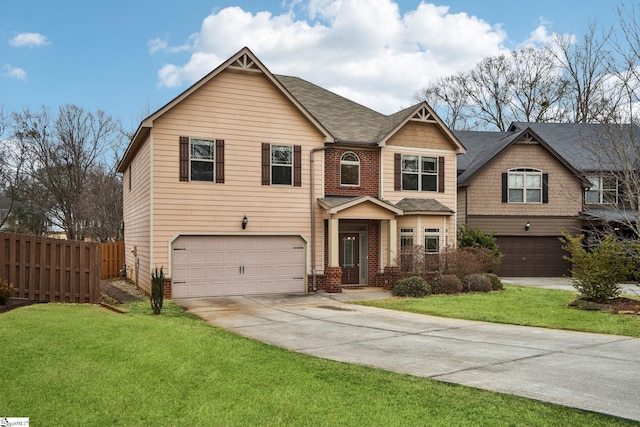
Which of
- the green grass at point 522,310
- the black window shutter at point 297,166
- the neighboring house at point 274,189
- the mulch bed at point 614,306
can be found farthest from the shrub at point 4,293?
the mulch bed at point 614,306

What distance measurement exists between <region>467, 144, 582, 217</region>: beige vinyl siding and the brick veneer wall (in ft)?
25.1

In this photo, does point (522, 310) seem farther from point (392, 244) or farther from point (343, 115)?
point (343, 115)

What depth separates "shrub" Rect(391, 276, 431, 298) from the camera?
58.5 feet

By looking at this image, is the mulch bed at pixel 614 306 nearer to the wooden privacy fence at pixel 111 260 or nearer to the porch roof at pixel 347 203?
the porch roof at pixel 347 203

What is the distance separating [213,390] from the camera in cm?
609

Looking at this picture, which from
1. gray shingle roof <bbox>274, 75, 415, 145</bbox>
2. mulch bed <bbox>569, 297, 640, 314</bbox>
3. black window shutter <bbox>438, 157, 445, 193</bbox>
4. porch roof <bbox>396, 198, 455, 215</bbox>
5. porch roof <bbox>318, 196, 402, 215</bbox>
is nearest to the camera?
mulch bed <bbox>569, 297, 640, 314</bbox>

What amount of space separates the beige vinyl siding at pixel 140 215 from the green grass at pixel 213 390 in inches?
359

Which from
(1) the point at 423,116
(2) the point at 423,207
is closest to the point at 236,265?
(2) the point at 423,207

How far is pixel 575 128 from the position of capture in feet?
102

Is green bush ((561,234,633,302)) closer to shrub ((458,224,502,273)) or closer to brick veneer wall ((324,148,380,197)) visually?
shrub ((458,224,502,273))

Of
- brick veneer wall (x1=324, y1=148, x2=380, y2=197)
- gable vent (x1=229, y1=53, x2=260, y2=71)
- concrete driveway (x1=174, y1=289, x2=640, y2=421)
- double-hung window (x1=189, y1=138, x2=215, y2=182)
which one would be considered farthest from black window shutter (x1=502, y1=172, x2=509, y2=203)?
double-hung window (x1=189, y1=138, x2=215, y2=182)

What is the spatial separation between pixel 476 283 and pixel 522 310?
4262 mm

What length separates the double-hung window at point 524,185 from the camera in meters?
26.6

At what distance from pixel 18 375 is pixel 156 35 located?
2059 centimetres
